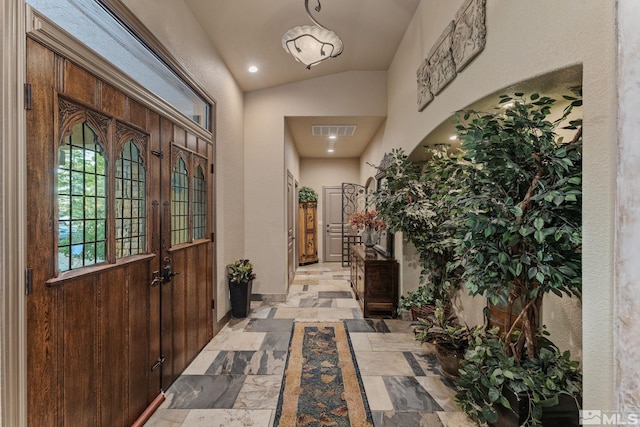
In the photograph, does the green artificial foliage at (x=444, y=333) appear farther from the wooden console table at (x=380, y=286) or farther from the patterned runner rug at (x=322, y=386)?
the wooden console table at (x=380, y=286)

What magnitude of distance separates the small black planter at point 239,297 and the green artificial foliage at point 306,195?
376 cm

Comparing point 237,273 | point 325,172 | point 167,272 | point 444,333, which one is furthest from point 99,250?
point 325,172

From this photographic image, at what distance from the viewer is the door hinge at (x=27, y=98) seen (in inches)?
46.7

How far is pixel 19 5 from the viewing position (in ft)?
3.80

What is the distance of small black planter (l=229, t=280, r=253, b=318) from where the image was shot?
3680 mm

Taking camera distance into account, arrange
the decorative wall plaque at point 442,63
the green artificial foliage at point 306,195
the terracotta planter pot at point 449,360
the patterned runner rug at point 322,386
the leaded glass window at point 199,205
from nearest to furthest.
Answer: the patterned runner rug at point 322,386 < the decorative wall plaque at point 442,63 < the terracotta planter pot at point 449,360 < the leaded glass window at point 199,205 < the green artificial foliage at point 306,195

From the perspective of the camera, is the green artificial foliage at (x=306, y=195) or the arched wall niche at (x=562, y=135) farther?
the green artificial foliage at (x=306, y=195)

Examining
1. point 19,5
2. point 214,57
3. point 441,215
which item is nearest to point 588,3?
point 441,215

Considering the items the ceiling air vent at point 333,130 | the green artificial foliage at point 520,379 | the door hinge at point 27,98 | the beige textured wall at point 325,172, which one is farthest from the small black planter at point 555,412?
the beige textured wall at point 325,172

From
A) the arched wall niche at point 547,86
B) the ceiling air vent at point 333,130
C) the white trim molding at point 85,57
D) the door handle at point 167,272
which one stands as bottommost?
the door handle at point 167,272

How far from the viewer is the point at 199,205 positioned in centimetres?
292

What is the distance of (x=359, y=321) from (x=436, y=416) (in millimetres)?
1740

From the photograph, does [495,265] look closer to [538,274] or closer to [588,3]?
[538,274]

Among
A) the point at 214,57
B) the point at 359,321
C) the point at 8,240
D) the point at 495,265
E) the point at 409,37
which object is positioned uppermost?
the point at 409,37
